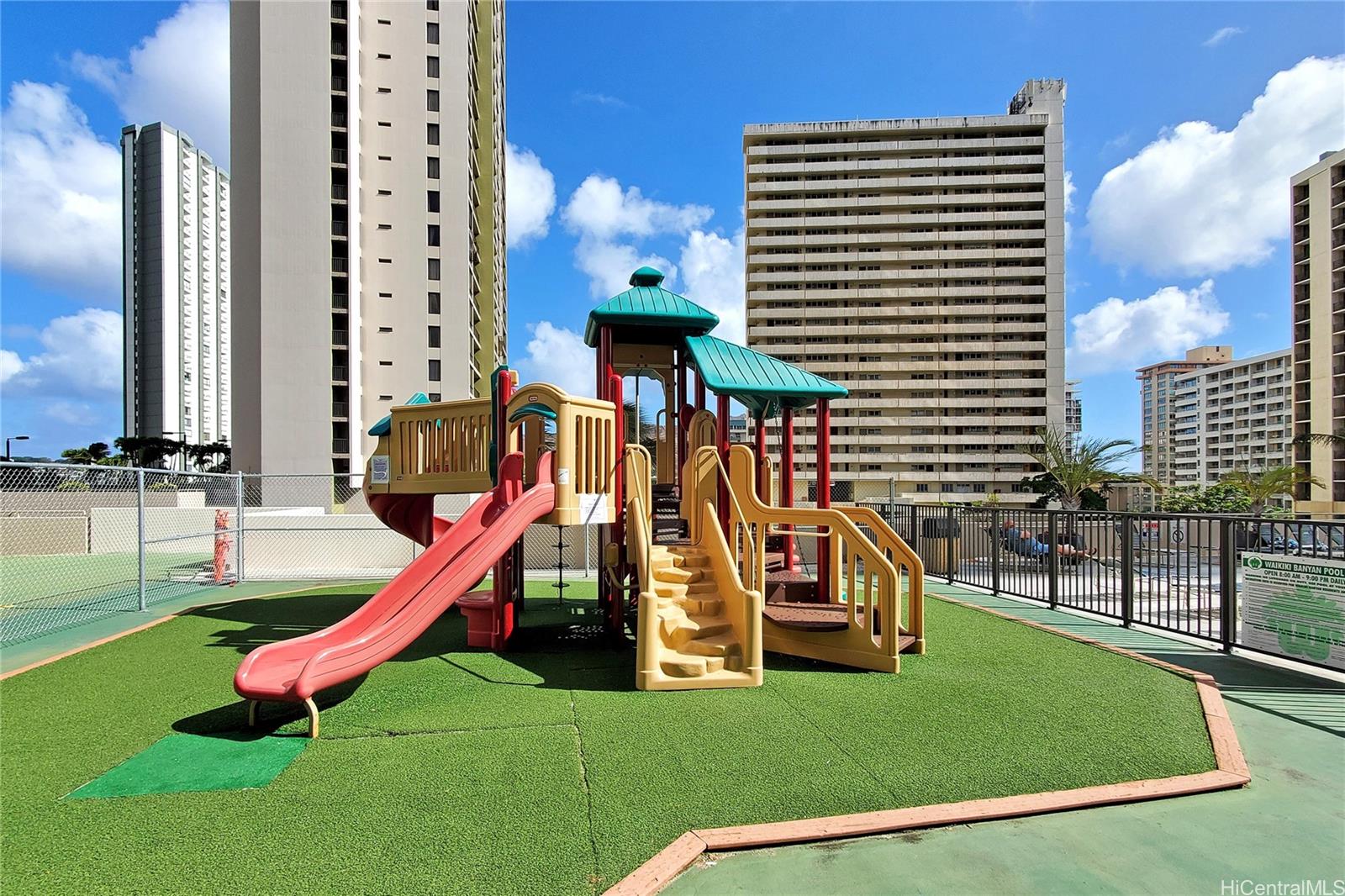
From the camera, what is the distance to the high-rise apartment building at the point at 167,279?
7688 centimetres

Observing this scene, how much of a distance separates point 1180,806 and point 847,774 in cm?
195

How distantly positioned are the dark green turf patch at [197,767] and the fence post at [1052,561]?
10410 mm

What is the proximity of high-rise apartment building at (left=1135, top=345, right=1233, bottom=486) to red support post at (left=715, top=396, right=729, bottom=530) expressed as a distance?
154 metres

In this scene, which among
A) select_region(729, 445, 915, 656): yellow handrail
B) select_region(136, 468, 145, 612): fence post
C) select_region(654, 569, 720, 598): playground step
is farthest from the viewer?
select_region(136, 468, 145, 612): fence post

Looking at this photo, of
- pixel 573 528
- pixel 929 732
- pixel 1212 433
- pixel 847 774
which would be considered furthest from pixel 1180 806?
pixel 1212 433

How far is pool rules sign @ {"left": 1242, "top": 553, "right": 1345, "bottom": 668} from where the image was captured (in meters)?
6.27

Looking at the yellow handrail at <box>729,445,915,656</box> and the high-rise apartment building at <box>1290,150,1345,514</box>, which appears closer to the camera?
the yellow handrail at <box>729,445,915,656</box>

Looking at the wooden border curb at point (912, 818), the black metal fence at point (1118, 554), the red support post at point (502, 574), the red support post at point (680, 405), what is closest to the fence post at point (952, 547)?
the black metal fence at point (1118, 554)

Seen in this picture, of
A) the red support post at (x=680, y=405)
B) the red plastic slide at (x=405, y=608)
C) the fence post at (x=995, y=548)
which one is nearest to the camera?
the red plastic slide at (x=405, y=608)

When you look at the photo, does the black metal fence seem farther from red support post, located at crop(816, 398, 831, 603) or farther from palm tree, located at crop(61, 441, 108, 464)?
palm tree, located at crop(61, 441, 108, 464)

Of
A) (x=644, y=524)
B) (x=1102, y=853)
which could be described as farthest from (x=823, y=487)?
(x=1102, y=853)

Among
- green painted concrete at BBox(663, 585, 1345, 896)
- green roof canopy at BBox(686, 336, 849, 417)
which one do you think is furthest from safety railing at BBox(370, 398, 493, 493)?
green painted concrete at BBox(663, 585, 1345, 896)

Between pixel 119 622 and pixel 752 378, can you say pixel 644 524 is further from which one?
pixel 119 622

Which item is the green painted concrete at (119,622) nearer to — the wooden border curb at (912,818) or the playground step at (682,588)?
the playground step at (682,588)
